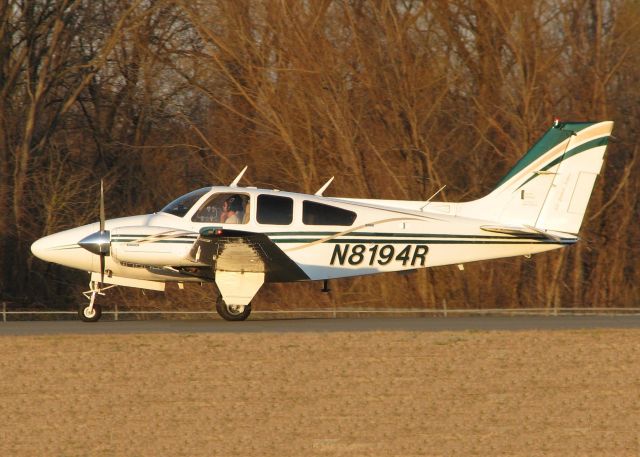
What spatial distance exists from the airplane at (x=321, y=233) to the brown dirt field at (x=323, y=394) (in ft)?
7.00

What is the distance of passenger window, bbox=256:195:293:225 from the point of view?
47.3 feet

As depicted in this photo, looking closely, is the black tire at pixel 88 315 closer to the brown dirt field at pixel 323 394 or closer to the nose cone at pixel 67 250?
the nose cone at pixel 67 250

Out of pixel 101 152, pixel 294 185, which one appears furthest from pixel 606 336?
pixel 101 152

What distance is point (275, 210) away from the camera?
1450cm

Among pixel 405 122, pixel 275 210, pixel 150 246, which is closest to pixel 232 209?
pixel 275 210

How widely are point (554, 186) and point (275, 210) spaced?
160 inches

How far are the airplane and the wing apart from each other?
21 millimetres

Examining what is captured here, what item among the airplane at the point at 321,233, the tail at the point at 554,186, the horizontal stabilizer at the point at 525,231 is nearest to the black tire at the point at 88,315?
the airplane at the point at 321,233

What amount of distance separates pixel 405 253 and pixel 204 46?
9581mm

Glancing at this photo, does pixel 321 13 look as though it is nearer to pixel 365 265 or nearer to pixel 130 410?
pixel 365 265

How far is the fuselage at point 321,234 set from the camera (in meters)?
14.3

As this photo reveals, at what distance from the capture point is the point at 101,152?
77.6 ft

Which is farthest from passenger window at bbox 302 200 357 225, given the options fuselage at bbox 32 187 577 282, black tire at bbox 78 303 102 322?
black tire at bbox 78 303 102 322

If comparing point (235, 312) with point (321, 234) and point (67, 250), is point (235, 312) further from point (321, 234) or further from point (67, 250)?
point (67, 250)
